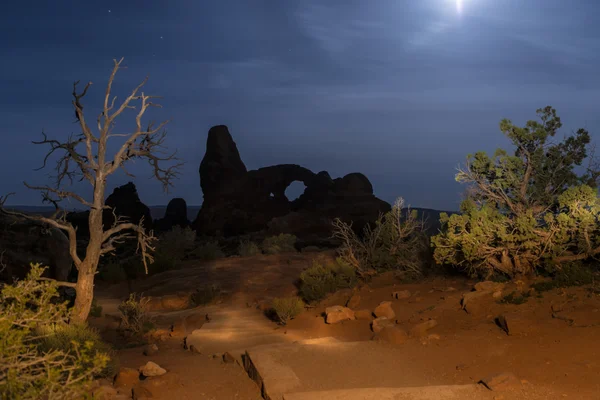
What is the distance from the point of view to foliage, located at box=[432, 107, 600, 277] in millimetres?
9680

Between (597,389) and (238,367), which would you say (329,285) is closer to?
(238,367)

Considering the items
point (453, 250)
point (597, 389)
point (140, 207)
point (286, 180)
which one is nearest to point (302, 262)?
point (453, 250)

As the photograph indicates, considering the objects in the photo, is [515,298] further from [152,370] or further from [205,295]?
[205,295]

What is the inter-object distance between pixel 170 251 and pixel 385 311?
48.9 ft

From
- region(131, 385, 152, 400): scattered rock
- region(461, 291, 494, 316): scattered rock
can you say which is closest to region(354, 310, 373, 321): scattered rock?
region(461, 291, 494, 316): scattered rock

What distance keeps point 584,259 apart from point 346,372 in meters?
5.92

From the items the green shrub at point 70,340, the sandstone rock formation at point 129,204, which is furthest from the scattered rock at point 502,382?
the sandstone rock formation at point 129,204

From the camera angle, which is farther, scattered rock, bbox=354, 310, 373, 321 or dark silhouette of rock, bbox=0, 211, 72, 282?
dark silhouette of rock, bbox=0, 211, 72, 282

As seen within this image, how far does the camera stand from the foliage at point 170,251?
19.4m

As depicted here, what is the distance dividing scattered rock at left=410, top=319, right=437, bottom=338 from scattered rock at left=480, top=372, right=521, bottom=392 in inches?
96.1

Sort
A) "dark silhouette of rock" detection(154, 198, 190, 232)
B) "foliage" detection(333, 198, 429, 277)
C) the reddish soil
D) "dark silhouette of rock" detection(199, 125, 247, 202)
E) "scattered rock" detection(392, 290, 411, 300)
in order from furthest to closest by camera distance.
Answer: "dark silhouette of rock" detection(199, 125, 247, 202) < "dark silhouette of rock" detection(154, 198, 190, 232) < "foliage" detection(333, 198, 429, 277) < "scattered rock" detection(392, 290, 411, 300) < the reddish soil

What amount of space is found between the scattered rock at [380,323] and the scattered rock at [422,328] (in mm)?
573

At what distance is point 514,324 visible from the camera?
25.4ft

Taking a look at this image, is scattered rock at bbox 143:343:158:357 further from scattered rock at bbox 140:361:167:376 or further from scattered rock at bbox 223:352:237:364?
scattered rock at bbox 140:361:167:376
